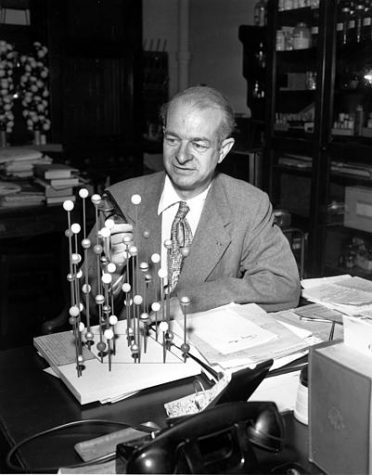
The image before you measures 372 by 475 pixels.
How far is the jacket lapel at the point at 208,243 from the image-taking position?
6.32 ft

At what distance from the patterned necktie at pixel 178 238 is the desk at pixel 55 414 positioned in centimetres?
63

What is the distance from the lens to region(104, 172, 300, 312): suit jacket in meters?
1.80

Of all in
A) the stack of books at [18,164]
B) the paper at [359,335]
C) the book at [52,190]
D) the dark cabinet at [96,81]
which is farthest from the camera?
the dark cabinet at [96,81]

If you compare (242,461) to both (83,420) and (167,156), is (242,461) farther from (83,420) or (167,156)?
(167,156)

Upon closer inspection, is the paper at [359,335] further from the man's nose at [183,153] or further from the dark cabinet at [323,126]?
the dark cabinet at [323,126]

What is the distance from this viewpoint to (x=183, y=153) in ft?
6.16

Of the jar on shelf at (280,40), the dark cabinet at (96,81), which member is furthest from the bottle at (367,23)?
the dark cabinet at (96,81)

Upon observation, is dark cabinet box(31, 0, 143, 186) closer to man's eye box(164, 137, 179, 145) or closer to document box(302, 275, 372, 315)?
man's eye box(164, 137, 179, 145)

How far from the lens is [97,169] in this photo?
4668 mm

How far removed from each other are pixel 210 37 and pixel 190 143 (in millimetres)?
3733

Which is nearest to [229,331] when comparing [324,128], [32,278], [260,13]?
[32,278]

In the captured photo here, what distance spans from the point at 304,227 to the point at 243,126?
85 centimetres

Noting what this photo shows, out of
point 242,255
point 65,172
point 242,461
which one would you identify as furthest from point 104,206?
point 65,172

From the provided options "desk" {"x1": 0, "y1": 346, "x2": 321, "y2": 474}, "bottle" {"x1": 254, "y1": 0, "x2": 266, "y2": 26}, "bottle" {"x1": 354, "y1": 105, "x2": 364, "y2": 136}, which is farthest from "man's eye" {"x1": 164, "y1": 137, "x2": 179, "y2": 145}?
"bottle" {"x1": 254, "y1": 0, "x2": 266, "y2": 26}
